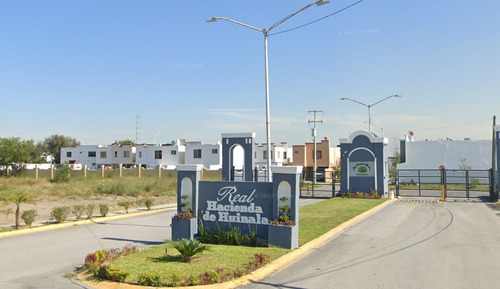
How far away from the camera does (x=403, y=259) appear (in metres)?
10.2

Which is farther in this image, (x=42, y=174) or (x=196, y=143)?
(x=196, y=143)

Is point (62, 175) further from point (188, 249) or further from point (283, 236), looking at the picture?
point (188, 249)

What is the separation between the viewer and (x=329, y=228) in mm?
14820

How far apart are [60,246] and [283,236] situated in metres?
6.48

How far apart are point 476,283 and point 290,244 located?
450cm

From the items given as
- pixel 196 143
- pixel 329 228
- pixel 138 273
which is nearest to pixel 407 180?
pixel 196 143

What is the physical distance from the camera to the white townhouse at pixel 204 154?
74.5m

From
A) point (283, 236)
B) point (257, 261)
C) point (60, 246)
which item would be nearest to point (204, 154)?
point (60, 246)

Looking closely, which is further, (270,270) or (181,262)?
(181,262)

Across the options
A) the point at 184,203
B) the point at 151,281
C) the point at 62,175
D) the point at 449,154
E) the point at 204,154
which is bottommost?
the point at 151,281

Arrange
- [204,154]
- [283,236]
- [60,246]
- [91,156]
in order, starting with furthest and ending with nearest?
[91,156] → [204,154] → [60,246] → [283,236]

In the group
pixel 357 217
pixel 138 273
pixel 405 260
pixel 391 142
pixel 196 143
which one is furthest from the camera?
pixel 391 142

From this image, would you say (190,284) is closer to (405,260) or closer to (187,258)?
(187,258)

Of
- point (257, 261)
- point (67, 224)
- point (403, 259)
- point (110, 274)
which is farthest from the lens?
point (67, 224)
